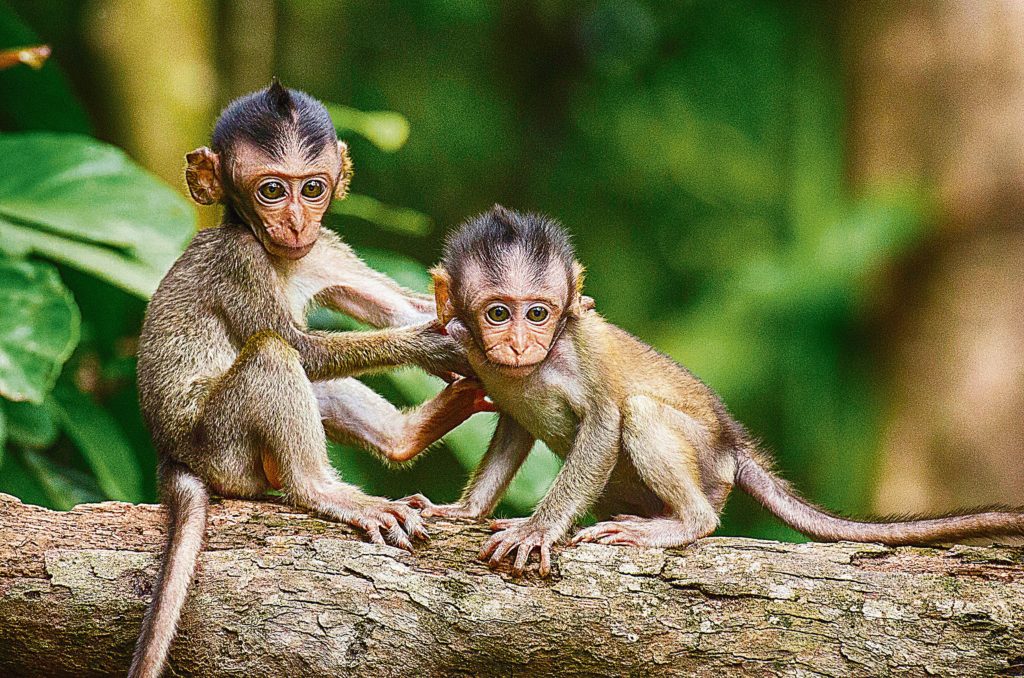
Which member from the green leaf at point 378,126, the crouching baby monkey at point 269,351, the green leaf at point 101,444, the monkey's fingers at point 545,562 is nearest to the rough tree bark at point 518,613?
the monkey's fingers at point 545,562

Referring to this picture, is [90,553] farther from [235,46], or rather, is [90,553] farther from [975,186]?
[975,186]

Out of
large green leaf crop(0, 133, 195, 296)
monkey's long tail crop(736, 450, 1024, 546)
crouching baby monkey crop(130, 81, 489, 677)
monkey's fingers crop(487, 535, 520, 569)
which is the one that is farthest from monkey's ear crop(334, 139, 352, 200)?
monkey's long tail crop(736, 450, 1024, 546)

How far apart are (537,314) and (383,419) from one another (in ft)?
3.47

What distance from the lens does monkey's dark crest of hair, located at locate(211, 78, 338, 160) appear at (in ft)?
13.8

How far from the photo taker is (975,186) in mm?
7211

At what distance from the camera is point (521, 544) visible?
376 cm

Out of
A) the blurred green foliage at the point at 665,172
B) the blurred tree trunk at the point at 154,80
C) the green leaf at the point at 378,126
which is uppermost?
the blurred green foliage at the point at 665,172

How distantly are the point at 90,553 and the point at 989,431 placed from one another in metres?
5.41

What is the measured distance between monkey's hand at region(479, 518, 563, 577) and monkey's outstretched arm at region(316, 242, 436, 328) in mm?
1307

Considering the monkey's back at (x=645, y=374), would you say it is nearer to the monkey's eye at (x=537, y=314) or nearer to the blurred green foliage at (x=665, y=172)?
the monkey's eye at (x=537, y=314)

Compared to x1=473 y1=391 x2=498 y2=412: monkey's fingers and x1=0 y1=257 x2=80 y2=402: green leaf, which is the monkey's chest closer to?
x1=473 y1=391 x2=498 y2=412: monkey's fingers

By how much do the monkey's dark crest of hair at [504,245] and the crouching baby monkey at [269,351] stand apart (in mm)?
406

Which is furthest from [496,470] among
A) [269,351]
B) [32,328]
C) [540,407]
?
[32,328]

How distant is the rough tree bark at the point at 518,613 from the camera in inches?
138
